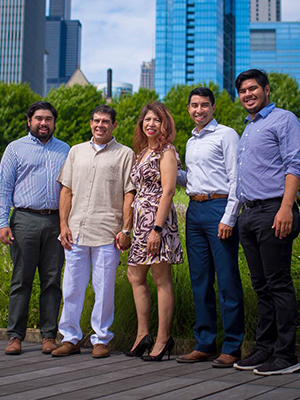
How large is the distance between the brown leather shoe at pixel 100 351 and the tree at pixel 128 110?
104 ft

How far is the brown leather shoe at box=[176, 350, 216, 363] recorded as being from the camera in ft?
14.5

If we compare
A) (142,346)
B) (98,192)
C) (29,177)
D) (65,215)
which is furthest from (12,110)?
(142,346)

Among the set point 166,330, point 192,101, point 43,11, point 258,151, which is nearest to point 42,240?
point 166,330

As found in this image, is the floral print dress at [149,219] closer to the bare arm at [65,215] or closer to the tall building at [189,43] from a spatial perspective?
the bare arm at [65,215]

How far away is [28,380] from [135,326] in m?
1.61

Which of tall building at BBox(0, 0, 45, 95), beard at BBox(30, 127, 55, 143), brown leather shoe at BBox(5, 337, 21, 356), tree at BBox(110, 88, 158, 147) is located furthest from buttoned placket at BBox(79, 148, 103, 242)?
tall building at BBox(0, 0, 45, 95)

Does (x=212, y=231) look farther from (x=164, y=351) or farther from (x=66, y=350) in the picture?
(x=66, y=350)

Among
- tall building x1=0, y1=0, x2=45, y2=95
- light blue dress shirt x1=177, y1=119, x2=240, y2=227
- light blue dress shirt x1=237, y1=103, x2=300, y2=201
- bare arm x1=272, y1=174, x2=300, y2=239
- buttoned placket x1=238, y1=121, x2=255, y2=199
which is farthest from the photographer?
tall building x1=0, y1=0, x2=45, y2=95

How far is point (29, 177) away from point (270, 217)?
2.46 meters

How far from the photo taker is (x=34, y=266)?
5168 mm

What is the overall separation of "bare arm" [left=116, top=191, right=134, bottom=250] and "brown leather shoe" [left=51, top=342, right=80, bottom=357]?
998 millimetres

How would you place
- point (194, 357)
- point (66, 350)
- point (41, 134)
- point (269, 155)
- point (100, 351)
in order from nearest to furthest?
point (269, 155)
point (194, 357)
point (100, 351)
point (66, 350)
point (41, 134)

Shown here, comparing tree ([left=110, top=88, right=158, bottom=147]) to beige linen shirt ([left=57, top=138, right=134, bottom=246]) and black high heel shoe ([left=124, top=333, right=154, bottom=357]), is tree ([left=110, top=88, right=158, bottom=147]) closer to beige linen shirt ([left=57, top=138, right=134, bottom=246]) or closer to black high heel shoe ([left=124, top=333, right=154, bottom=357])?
beige linen shirt ([left=57, top=138, right=134, bottom=246])

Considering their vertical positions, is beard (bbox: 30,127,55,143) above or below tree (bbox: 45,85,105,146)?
below
